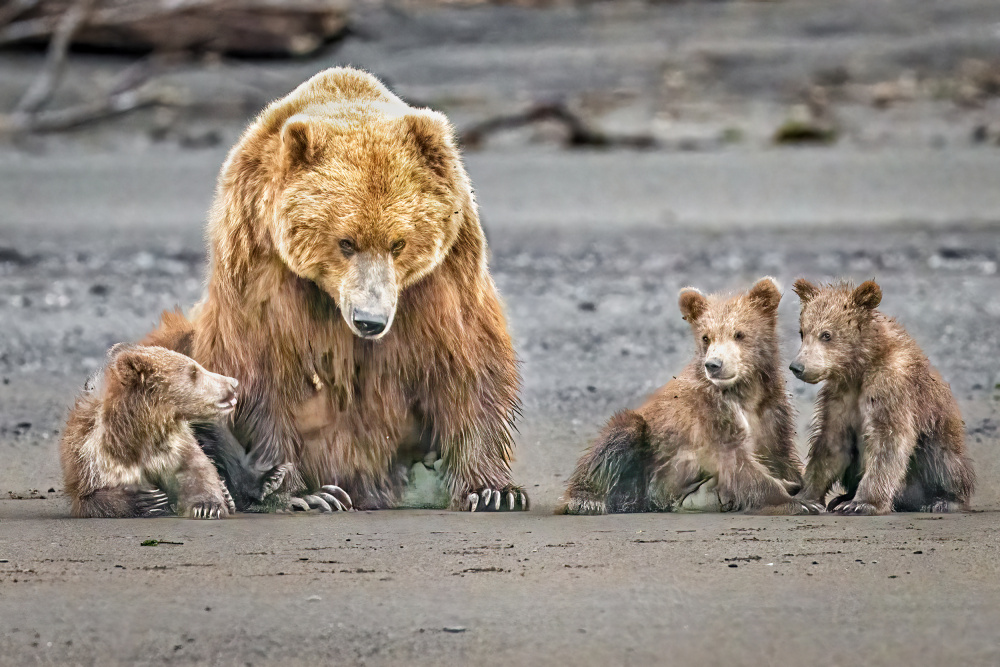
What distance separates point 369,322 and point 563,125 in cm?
1154

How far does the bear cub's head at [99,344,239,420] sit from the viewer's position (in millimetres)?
5066

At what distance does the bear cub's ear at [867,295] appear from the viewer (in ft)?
16.7

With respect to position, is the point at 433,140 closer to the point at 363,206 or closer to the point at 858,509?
the point at 363,206

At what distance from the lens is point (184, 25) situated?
17.4m

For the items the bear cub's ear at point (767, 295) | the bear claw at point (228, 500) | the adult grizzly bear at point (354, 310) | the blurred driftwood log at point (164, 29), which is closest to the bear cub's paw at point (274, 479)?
the adult grizzly bear at point (354, 310)

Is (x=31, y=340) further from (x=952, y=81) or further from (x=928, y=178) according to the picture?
(x=952, y=81)

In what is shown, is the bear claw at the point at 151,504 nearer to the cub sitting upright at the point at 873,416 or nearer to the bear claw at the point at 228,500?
the bear claw at the point at 228,500

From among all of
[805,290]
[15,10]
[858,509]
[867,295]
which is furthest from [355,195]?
[15,10]

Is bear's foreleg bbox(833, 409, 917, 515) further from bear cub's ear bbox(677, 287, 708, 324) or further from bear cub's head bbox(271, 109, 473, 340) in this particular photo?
bear cub's head bbox(271, 109, 473, 340)

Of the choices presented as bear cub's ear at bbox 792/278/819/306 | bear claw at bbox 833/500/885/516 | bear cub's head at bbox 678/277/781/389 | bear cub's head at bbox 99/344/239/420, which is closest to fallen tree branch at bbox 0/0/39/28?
bear cub's head at bbox 99/344/239/420

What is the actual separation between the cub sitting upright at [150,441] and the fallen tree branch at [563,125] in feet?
34.5

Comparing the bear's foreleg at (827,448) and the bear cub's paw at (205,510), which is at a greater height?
the bear's foreleg at (827,448)

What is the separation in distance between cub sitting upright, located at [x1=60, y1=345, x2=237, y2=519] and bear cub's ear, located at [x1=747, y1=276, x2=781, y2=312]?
195 cm

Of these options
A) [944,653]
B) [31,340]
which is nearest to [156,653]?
[944,653]
